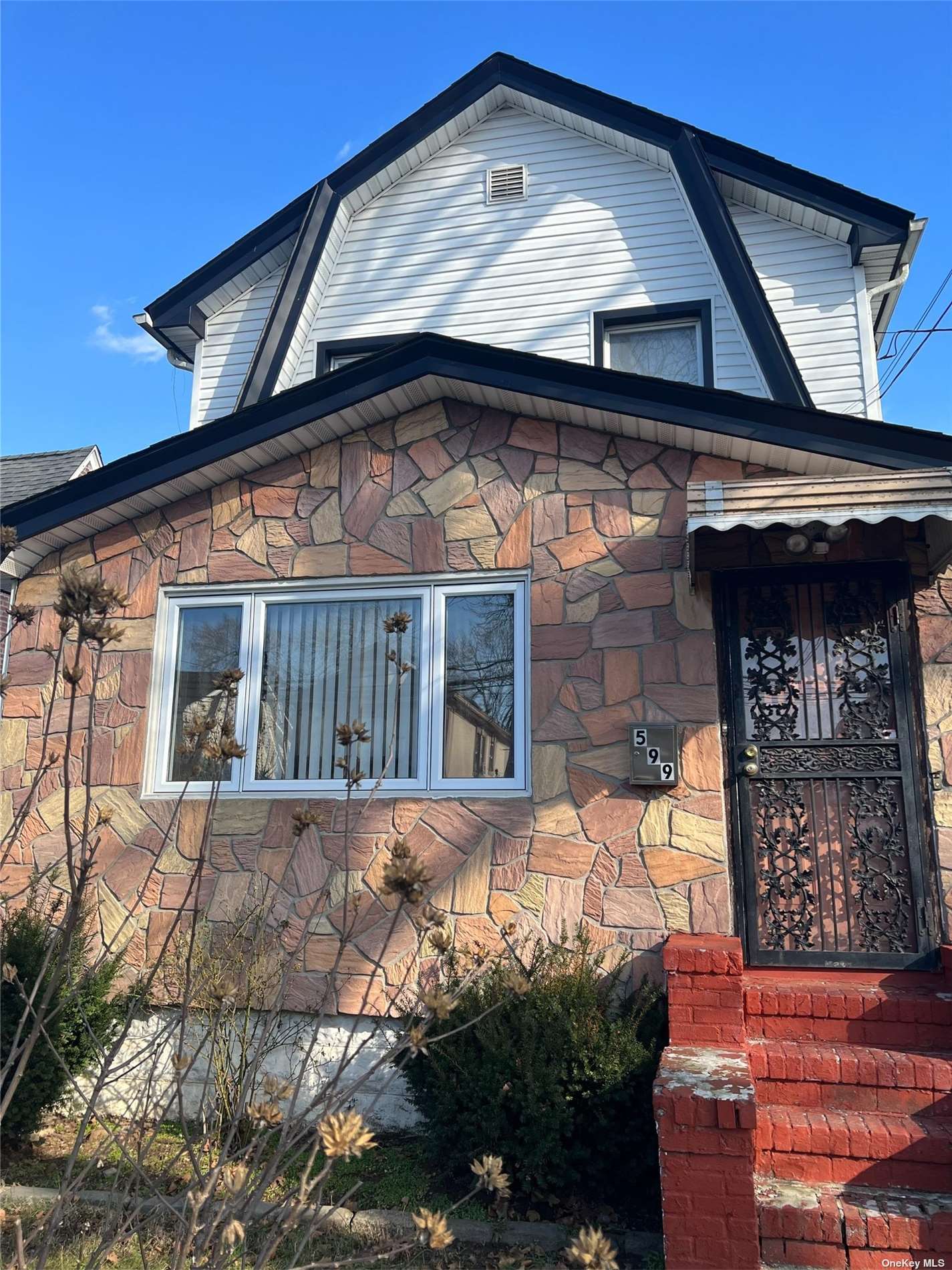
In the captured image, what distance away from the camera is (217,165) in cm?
996

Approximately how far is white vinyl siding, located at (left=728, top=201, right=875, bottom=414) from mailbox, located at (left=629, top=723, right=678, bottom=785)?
3948 mm

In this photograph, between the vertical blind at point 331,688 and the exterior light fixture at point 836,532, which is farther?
the vertical blind at point 331,688

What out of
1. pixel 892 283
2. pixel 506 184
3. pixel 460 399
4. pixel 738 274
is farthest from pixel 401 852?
pixel 506 184

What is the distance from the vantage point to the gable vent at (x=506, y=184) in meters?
9.27

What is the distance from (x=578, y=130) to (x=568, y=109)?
8.9 inches

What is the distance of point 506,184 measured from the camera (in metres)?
9.34

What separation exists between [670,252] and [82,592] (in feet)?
25.7

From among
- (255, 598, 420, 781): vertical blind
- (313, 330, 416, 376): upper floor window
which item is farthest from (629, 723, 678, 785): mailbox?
(313, 330, 416, 376): upper floor window

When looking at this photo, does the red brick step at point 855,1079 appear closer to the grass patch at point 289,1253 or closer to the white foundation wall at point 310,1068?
the grass patch at point 289,1253

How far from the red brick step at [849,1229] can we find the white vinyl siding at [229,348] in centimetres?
807

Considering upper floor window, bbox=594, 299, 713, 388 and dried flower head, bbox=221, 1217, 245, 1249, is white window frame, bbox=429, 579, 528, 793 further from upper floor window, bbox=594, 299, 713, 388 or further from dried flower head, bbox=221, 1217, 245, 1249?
dried flower head, bbox=221, 1217, 245, 1249

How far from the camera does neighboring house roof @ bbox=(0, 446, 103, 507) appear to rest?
1045 cm

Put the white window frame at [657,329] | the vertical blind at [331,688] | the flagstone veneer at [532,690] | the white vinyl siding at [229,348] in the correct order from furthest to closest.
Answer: the white vinyl siding at [229,348]
the white window frame at [657,329]
the vertical blind at [331,688]
the flagstone veneer at [532,690]

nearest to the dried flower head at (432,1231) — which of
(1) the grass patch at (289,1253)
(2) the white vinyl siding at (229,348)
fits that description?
(1) the grass patch at (289,1253)
